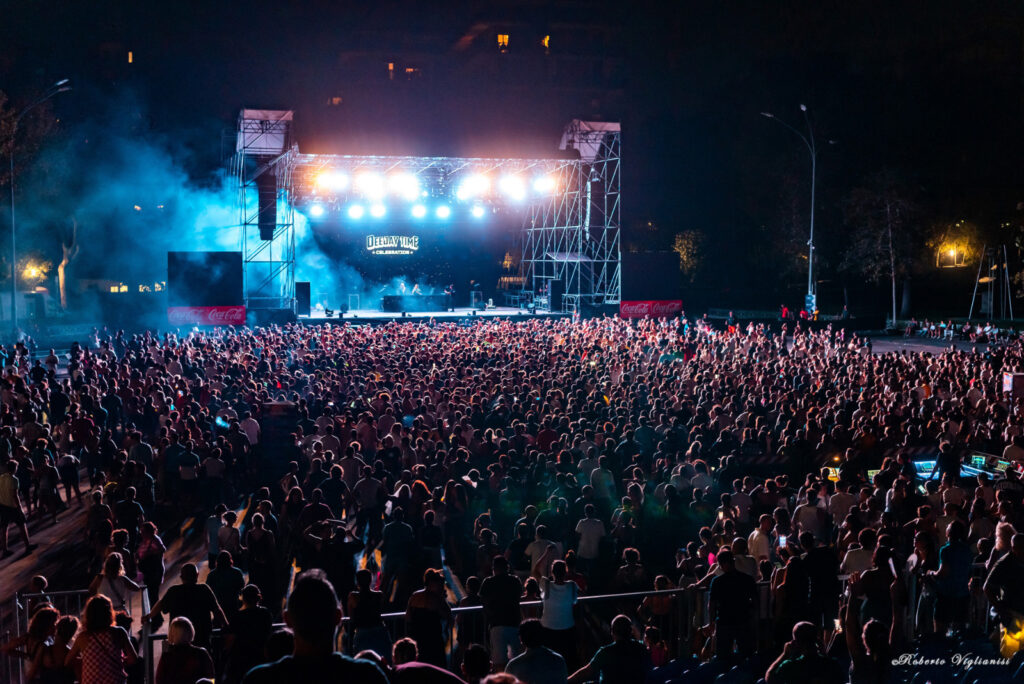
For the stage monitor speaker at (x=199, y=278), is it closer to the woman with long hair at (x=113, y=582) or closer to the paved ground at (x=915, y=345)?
the woman with long hair at (x=113, y=582)

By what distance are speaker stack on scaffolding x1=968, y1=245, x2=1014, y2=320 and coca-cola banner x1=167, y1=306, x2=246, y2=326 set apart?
37.4m

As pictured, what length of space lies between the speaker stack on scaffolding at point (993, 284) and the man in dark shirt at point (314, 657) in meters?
48.5

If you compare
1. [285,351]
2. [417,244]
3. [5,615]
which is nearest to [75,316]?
[417,244]

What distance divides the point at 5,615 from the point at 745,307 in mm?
46885

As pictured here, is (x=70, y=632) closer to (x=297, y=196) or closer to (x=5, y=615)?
(x=5, y=615)

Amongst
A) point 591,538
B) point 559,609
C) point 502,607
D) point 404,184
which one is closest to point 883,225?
point 404,184

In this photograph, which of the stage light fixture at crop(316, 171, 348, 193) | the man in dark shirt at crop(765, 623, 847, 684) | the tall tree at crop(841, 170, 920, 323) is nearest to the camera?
the man in dark shirt at crop(765, 623, 847, 684)

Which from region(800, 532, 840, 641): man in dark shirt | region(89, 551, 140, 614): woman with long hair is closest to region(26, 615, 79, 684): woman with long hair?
region(89, 551, 140, 614): woman with long hair

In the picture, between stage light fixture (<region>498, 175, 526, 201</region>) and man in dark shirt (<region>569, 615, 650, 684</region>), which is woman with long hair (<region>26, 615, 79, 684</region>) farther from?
stage light fixture (<region>498, 175, 526, 201</region>)

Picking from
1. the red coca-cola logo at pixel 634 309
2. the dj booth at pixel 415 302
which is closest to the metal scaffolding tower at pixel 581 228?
the red coca-cola logo at pixel 634 309

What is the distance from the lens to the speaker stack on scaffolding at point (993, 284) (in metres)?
44.9

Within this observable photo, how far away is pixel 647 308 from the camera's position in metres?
31.5

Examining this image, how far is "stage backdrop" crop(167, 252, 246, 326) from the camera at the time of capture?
90.7ft

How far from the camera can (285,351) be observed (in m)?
20.6
